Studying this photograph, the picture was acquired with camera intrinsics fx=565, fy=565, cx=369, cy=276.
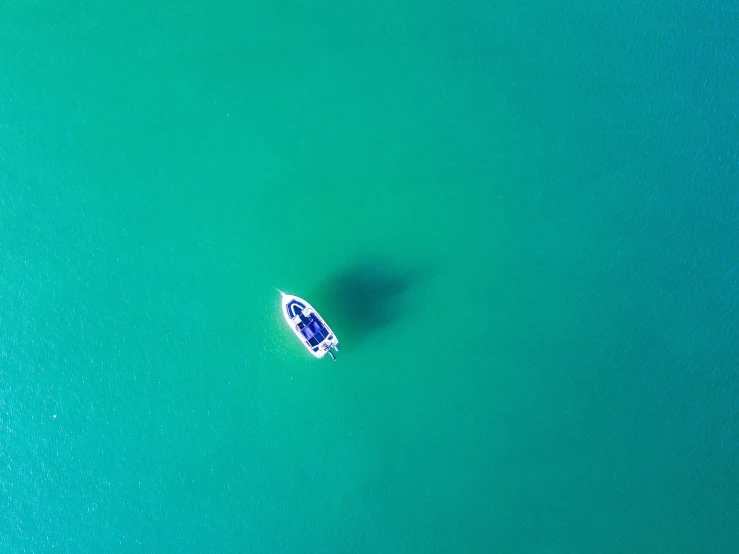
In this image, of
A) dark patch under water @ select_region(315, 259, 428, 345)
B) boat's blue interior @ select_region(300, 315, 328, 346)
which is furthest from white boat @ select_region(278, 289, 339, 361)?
dark patch under water @ select_region(315, 259, 428, 345)

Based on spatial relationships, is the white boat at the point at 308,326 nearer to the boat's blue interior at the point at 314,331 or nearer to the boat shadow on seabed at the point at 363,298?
the boat's blue interior at the point at 314,331

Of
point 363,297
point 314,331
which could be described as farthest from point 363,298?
point 314,331

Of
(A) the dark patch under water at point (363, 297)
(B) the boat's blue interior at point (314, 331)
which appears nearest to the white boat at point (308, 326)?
(B) the boat's blue interior at point (314, 331)

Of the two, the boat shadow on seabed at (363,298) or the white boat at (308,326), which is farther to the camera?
the boat shadow on seabed at (363,298)

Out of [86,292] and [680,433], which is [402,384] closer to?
[680,433]

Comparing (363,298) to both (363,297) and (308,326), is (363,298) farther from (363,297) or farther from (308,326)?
(308,326)

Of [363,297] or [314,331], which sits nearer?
[314,331]
